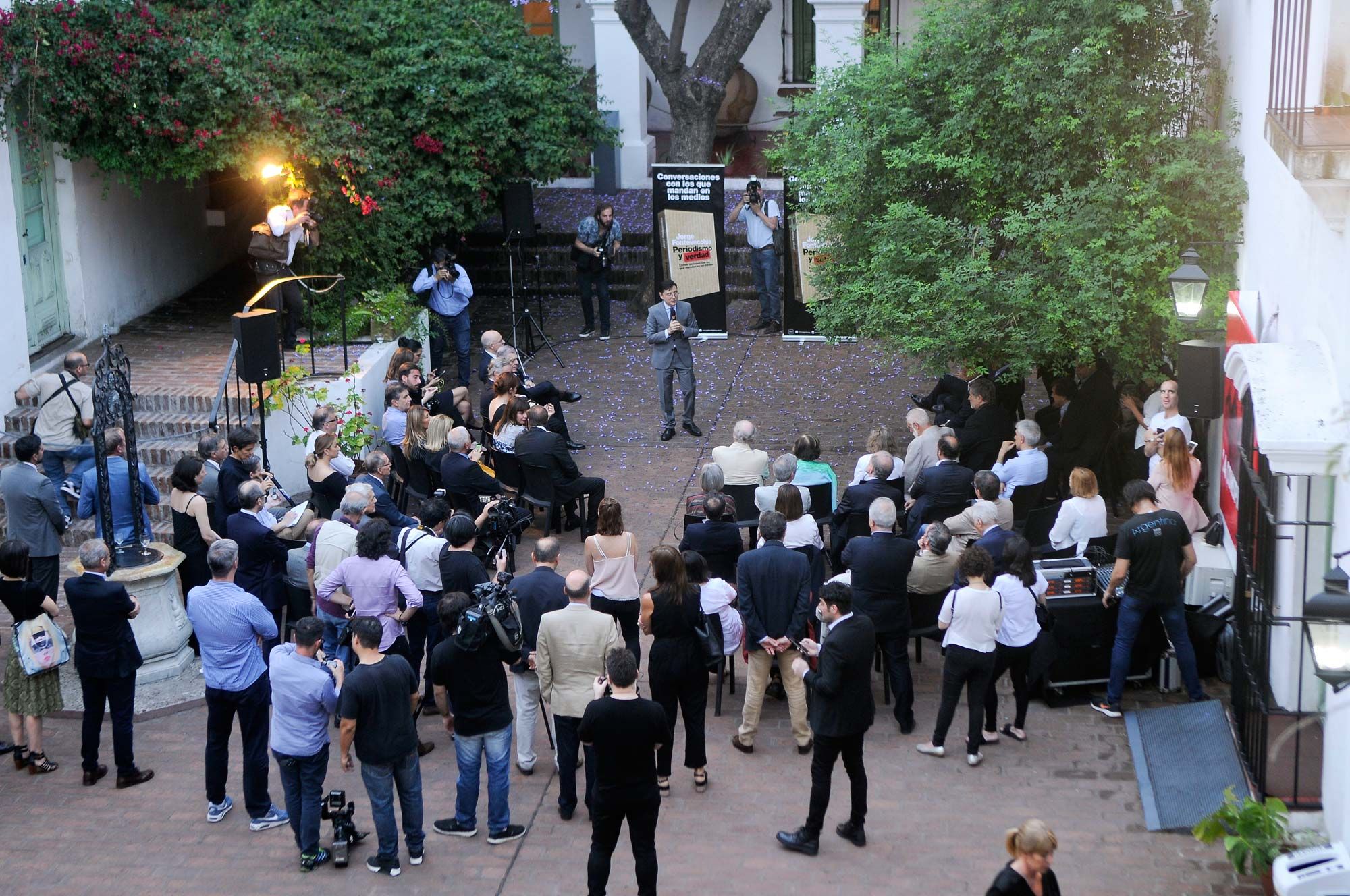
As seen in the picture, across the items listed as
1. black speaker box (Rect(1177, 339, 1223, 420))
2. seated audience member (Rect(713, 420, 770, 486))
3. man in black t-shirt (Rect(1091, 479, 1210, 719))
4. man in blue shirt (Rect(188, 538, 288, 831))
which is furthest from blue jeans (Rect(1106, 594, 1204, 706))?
man in blue shirt (Rect(188, 538, 288, 831))

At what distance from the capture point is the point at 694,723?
8461 millimetres

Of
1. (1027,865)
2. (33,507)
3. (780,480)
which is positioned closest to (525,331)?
(780,480)

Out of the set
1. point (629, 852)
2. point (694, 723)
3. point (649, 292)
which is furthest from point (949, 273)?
point (649, 292)

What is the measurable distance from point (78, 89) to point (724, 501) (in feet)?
27.4

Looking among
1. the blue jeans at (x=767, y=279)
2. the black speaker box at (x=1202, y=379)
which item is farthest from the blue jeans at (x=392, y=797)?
the blue jeans at (x=767, y=279)

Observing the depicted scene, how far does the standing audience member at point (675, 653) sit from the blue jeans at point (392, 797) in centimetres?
134

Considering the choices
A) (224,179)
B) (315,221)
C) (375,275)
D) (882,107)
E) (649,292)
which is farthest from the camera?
(649,292)

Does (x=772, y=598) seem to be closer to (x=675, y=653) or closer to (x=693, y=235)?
(x=675, y=653)

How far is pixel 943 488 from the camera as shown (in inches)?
413

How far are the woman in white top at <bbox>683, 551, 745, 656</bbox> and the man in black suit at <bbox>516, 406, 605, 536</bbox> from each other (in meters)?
3.14

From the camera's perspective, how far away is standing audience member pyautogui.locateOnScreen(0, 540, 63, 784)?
8641mm

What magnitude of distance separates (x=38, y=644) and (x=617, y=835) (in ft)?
12.3

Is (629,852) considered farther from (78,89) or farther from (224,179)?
(224,179)

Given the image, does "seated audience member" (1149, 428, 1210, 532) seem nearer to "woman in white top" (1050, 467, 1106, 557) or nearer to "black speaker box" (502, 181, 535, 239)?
"woman in white top" (1050, 467, 1106, 557)
